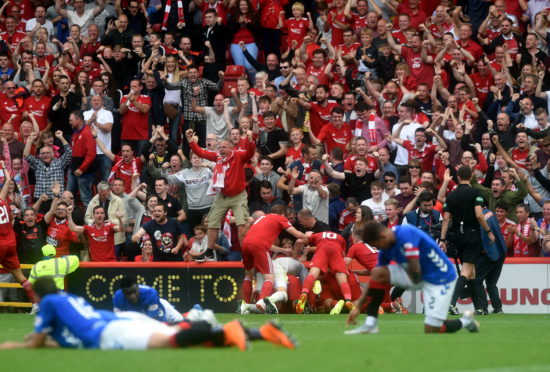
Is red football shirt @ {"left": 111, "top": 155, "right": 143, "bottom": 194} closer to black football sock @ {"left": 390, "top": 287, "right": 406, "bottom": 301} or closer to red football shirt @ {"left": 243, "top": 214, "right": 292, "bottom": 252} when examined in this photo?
red football shirt @ {"left": 243, "top": 214, "right": 292, "bottom": 252}

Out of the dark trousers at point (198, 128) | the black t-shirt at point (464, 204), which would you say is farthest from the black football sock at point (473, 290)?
A: the dark trousers at point (198, 128)

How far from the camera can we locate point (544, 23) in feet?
79.6

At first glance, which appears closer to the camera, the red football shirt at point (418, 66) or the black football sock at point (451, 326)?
the black football sock at point (451, 326)

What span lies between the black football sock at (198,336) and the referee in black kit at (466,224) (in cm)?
700

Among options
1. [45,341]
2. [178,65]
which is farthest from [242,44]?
[45,341]

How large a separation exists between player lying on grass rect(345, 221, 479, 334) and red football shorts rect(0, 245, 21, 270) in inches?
324

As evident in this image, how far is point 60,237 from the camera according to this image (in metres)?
21.5

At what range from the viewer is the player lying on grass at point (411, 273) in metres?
12.5

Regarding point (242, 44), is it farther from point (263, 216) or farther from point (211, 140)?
point (263, 216)

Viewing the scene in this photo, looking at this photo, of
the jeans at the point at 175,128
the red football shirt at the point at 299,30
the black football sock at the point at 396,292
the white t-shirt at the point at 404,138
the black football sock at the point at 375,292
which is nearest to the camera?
the black football sock at the point at 375,292

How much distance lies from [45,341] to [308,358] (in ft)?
9.47

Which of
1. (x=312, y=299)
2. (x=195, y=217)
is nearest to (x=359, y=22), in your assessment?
(x=195, y=217)

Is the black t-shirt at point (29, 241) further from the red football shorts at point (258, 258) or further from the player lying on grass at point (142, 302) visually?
the player lying on grass at point (142, 302)

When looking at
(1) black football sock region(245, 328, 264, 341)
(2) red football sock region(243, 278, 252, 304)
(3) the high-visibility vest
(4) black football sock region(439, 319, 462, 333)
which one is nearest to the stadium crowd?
(2) red football sock region(243, 278, 252, 304)
